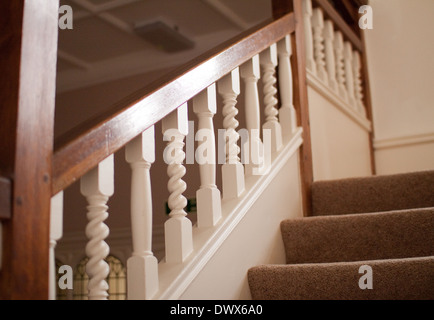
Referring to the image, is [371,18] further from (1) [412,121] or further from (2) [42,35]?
(2) [42,35]

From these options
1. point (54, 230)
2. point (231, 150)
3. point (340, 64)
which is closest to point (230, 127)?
point (231, 150)

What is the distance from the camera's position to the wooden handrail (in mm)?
1023

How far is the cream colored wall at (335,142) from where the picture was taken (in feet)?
8.22

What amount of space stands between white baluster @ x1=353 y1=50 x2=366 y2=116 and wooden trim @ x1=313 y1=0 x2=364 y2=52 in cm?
6

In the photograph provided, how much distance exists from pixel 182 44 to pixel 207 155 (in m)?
3.21

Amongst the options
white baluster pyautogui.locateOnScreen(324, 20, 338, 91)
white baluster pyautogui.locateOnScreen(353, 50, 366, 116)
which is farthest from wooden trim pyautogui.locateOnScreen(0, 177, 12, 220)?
white baluster pyautogui.locateOnScreen(353, 50, 366, 116)

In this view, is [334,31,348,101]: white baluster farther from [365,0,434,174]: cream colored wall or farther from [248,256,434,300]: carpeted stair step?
[248,256,434,300]: carpeted stair step

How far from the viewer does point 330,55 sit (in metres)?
2.91

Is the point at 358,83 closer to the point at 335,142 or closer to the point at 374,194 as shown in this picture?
the point at 335,142

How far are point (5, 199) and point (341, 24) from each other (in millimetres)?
2606

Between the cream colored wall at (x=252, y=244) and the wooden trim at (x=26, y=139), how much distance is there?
1.71 ft
